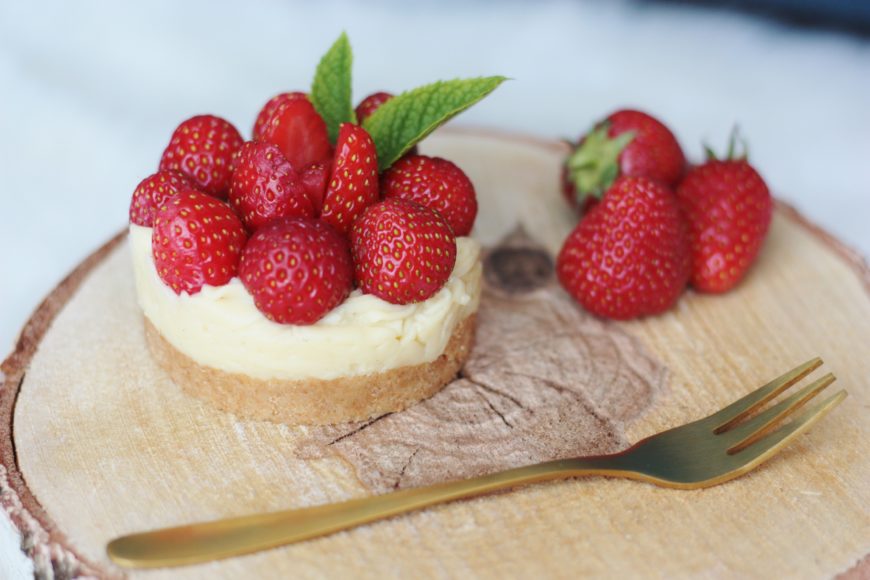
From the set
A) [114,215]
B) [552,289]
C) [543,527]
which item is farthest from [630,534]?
[114,215]

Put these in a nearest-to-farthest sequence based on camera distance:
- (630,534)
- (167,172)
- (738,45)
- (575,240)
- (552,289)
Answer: (630,534)
(167,172)
(575,240)
(552,289)
(738,45)

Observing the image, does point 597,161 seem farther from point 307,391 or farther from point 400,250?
point 307,391

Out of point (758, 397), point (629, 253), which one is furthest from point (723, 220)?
point (758, 397)

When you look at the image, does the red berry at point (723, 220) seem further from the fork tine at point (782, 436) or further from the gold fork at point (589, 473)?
the fork tine at point (782, 436)

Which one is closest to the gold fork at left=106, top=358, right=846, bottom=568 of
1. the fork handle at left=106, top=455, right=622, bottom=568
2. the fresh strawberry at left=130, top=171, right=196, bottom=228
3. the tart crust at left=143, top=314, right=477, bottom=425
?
the fork handle at left=106, top=455, right=622, bottom=568

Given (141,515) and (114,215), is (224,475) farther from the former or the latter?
(114,215)

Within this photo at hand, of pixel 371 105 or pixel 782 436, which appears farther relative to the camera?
pixel 371 105

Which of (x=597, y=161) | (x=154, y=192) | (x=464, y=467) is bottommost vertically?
(x=464, y=467)
